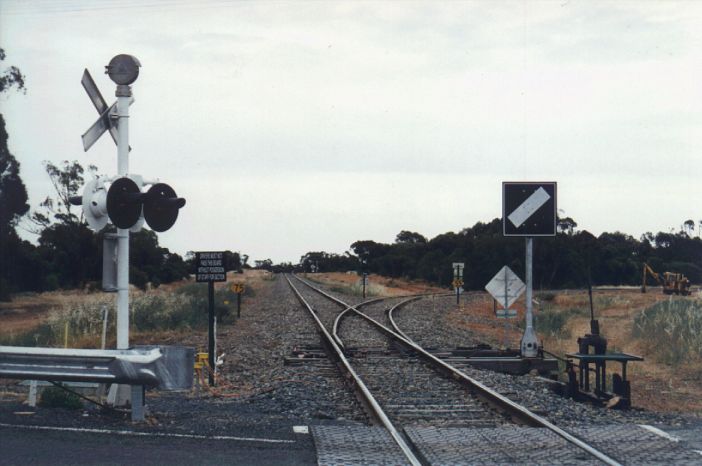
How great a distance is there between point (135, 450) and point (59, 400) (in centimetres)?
278

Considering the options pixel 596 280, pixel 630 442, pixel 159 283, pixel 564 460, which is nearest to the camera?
pixel 564 460

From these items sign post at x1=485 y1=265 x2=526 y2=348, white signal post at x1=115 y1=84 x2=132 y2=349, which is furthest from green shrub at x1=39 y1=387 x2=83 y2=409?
sign post at x1=485 y1=265 x2=526 y2=348

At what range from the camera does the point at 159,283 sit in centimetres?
8162

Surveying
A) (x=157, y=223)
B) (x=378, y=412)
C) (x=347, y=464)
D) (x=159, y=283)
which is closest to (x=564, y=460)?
(x=347, y=464)

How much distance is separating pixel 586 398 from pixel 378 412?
378 centimetres

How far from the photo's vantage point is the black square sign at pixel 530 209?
55.7 feet

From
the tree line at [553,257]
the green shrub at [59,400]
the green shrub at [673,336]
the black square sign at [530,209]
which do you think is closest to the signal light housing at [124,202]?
the green shrub at [59,400]

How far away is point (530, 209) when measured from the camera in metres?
17.0

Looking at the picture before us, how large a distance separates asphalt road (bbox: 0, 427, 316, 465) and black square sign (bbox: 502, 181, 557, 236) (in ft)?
28.2

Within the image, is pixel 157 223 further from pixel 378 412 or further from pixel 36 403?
pixel 378 412

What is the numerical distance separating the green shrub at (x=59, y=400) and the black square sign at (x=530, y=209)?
345 inches

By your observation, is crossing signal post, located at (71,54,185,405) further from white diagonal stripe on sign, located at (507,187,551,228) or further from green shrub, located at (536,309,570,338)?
green shrub, located at (536,309,570,338)

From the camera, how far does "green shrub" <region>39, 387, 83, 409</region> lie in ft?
35.8

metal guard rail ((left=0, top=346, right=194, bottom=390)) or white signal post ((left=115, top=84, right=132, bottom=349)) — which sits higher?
white signal post ((left=115, top=84, right=132, bottom=349))
